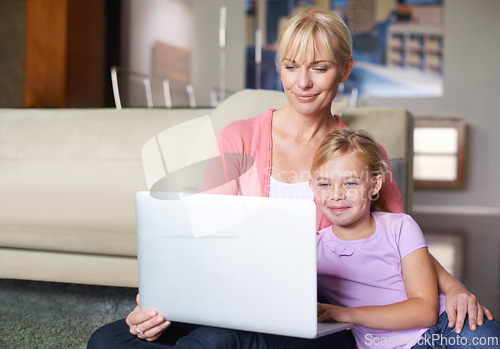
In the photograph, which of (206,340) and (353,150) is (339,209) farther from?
(206,340)

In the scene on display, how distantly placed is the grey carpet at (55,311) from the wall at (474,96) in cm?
383

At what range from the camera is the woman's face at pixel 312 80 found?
1.05 metres

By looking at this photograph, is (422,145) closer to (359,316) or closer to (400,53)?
(400,53)

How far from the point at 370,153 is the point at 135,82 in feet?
17.5

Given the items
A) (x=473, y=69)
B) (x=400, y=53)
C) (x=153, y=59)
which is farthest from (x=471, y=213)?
(x=153, y=59)

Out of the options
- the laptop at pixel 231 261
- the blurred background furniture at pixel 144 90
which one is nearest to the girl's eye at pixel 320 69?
the laptop at pixel 231 261

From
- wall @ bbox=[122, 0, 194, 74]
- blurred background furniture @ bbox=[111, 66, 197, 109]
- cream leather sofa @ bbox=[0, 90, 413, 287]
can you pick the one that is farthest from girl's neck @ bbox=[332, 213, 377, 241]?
wall @ bbox=[122, 0, 194, 74]

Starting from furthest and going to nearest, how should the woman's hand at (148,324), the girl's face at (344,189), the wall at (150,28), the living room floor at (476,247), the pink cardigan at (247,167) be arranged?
the wall at (150,28) < the living room floor at (476,247) < the pink cardigan at (247,167) < the girl's face at (344,189) < the woman's hand at (148,324)

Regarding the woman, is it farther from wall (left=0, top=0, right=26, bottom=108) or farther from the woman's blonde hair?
wall (left=0, top=0, right=26, bottom=108)

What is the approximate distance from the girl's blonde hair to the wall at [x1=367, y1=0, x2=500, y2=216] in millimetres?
4149

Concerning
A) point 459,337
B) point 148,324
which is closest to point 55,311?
point 148,324

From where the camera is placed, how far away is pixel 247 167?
1.16m

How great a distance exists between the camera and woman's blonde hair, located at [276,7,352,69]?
1.02 m

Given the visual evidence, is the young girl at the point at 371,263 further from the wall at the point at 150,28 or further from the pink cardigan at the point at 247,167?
the wall at the point at 150,28
